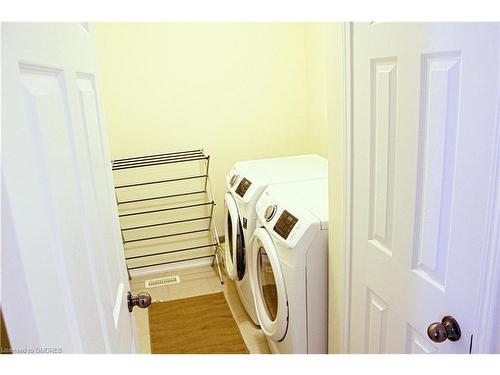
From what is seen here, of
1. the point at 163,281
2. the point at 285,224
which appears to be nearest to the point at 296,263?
the point at 285,224

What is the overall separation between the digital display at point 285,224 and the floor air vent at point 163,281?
1531 millimetres

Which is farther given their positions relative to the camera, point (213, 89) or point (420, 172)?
point (213, 89)

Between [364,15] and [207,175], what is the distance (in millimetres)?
2170

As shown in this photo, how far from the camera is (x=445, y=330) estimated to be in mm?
933

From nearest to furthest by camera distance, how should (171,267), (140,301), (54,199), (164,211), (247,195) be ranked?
(54,199)
(140,301)
(247,195)
(164,211)
(171,267)

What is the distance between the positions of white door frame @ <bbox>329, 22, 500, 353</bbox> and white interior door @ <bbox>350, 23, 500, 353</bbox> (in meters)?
0.02

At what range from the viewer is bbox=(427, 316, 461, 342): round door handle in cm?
92

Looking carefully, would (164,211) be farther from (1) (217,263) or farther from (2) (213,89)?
(2) (213,89)

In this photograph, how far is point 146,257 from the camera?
3115 millimetres

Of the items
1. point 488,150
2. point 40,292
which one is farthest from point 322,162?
point 40,292

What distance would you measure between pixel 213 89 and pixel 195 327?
5.30ft

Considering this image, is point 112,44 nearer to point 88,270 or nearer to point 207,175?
point 207,175

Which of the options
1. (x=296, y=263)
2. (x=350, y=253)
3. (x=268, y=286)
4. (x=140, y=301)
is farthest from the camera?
(x=268, y=286)

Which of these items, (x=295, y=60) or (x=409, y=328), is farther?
(x=295, y=60)
